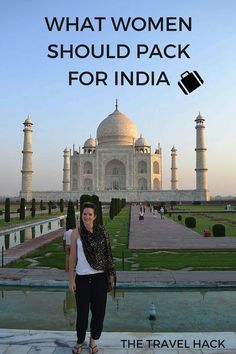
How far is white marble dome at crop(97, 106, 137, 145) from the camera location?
5462 centimetres

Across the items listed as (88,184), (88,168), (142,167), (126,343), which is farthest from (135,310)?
(88,168)

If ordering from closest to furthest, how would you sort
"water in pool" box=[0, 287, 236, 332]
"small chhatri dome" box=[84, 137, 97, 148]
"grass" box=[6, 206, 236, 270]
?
"water in pool" box=[0, 287, 236, 332] → "grass" box=[6, 206, 236, 270] → "small chhatri dome" box=[84, 137, 97, 148]

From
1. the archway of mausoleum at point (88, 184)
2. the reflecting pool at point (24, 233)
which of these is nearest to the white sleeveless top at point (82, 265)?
the reflecting pool at point (24, 233)

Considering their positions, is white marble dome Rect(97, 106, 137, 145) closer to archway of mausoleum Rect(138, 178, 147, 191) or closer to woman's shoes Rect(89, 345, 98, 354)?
archway of mausoleum Rect(138, 178, 147, 191)

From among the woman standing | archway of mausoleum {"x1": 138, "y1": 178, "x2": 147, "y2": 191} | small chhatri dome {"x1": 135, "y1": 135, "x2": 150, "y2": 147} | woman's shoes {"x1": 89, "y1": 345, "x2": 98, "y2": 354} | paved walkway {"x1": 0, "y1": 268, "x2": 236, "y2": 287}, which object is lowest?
paved walkway {"x1": 0, "y1": 268, "x2": 236, "y2": 287}

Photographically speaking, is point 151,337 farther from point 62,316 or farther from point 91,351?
point 62,316

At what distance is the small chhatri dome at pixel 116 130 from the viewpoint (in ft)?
179

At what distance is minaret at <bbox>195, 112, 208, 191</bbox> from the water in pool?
41940 millimetres

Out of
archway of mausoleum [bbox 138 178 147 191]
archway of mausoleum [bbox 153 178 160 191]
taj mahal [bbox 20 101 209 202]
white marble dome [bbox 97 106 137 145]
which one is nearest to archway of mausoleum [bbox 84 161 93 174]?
taj mahal [bbox 20 101 209 202]

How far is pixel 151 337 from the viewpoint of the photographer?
10.4 ft

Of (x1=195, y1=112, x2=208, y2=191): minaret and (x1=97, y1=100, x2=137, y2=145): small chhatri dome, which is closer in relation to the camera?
(x1=195, y1=112, x2=208, y2=191): minaret

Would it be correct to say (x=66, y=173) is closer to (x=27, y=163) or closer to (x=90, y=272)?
(x=27, y=163)

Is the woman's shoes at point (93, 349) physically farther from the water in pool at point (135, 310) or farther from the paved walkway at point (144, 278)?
the paved walkway at point (144, 278)

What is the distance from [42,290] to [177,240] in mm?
6468
